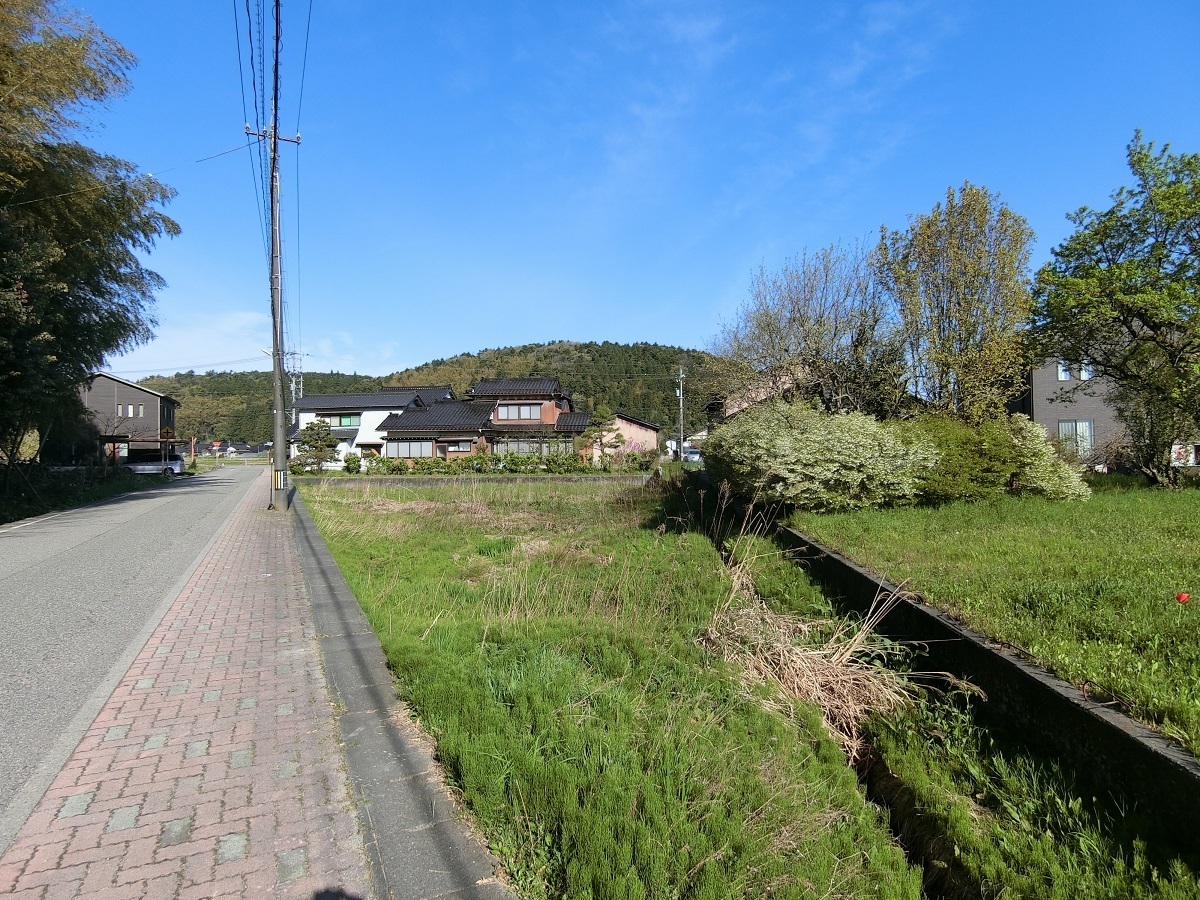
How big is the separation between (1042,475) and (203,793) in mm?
10331

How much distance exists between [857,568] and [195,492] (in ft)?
75.2

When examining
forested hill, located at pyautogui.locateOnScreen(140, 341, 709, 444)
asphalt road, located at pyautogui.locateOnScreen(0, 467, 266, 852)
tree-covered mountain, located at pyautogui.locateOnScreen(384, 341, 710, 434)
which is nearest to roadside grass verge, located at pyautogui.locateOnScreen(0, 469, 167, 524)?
asphalt road, located at pyautogui.locateOnScreen(0, 467, 266, 852)

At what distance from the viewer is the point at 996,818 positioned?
3.01 metres

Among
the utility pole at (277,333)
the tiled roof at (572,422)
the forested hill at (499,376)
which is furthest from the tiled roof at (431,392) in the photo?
the utility pole at (277,333)

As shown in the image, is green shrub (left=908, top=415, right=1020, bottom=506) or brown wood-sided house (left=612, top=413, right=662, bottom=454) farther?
brown wood-sided house (left=612, top=413, right=662, bottom=454)

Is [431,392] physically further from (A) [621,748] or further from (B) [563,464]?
(A) [621,748]

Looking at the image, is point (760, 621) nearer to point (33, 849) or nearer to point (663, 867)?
point (663, 867)

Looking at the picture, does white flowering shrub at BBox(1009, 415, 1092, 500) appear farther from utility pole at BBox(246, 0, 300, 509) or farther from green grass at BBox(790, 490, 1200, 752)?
utility pole at BBox(246, 0, 300, 509)

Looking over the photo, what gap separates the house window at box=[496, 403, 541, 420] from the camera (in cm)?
4244

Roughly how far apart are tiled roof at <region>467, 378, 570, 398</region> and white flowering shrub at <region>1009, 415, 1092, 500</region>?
35.1 m

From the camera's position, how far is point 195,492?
21.7 m

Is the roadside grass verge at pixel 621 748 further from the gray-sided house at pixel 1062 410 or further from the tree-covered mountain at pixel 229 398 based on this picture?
the tree-covered mountain at pixel 229 398

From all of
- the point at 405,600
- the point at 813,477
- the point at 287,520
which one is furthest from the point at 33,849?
the point at 287,520

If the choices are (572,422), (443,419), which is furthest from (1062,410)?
(443,419)
